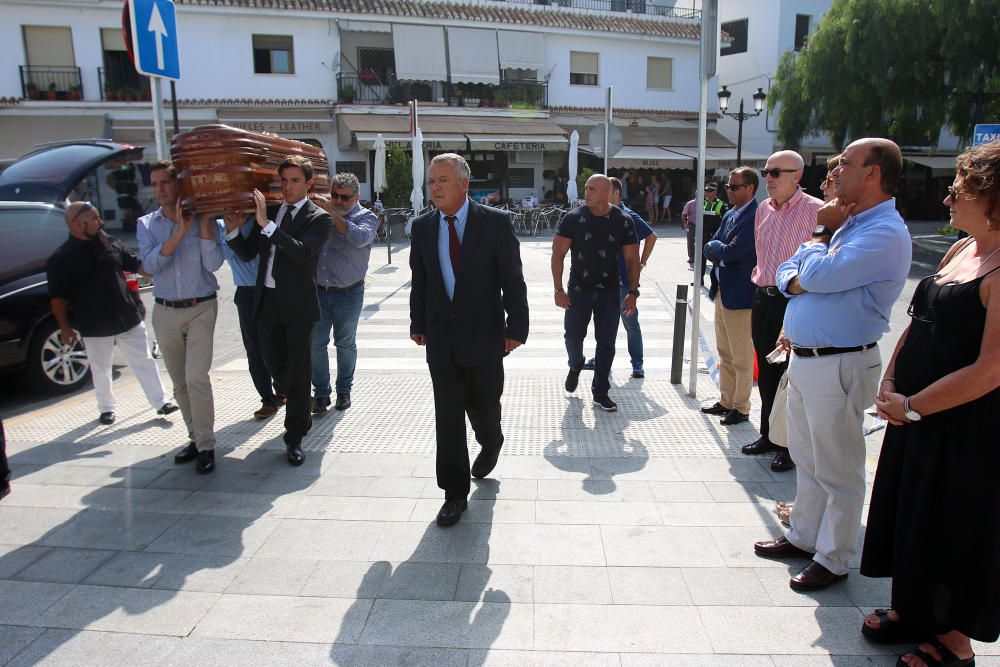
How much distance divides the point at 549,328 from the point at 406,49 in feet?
66.8

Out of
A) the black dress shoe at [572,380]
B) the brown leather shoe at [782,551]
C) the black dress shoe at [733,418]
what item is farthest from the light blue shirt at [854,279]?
the black dress shoe at [572,380]

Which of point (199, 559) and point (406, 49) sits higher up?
point (406, 49)

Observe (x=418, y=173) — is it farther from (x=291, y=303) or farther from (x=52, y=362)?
(x=291, y=303)

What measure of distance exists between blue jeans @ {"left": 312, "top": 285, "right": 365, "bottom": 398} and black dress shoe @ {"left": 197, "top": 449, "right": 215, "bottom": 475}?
1.20 metres

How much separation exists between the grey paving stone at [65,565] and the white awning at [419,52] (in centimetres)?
2486

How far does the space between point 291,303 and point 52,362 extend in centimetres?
341

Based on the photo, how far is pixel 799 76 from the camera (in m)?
23.5

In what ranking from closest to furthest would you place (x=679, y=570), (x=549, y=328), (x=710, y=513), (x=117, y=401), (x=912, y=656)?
(x=912, y=656) < (x=679, y=570) < (x=710, y=513) < (x=117, y=401) < (x=549, y=328)

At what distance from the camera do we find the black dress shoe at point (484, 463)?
4309 millimetres

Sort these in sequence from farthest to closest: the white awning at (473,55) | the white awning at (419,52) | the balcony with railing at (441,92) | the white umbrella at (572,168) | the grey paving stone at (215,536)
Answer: the white awning at (473,55)
the white awning at (419,52)
the balcony with railing at (441,92)
the white umbrella at (572,168)
the grey paving stone at (215,536)

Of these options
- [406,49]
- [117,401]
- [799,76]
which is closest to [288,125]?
[406,49]

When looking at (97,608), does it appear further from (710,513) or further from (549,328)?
(549,328)

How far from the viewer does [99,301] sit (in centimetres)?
536

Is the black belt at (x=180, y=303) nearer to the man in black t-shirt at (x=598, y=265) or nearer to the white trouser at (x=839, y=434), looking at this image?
the man in black t-shirt at (x=598, y=265)
